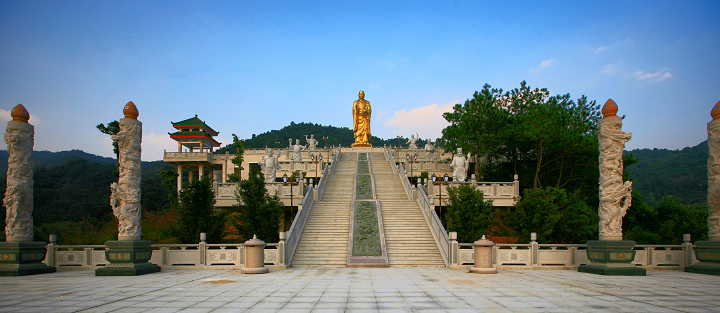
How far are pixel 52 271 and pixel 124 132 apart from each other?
485cm

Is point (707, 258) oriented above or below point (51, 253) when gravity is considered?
above

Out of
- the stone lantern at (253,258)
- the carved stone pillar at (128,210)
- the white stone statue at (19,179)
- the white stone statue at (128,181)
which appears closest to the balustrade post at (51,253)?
the white stone statue at (19,179)

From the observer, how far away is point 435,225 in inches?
722

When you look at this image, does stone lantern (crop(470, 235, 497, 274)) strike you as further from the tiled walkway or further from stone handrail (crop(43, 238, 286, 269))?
stone handrail (crop(43, 238, 286, 269))

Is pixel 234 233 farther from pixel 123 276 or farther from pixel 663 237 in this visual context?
pixel 663 237

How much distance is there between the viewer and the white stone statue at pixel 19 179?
519 inches

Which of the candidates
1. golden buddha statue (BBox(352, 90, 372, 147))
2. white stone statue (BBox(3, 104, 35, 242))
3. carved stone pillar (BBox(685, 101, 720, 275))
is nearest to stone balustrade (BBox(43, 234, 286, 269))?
white stone statue (BBox(3, 104, 35, 242))

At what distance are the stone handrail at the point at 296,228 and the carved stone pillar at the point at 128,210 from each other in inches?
164

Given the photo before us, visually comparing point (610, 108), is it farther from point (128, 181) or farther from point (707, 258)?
point (128, 181)

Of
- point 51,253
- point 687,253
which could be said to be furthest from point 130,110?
point 687,253

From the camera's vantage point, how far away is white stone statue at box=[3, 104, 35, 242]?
13.2 m

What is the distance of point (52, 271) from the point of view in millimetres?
13797

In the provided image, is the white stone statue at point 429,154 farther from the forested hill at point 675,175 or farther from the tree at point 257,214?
the forested hill at point 675,175

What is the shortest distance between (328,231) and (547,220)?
28.9 ft
